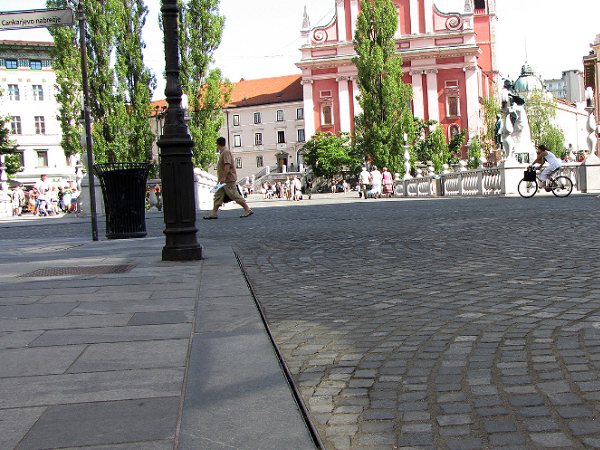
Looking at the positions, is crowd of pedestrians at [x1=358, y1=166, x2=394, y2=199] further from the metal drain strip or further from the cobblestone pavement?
the metal drain strip

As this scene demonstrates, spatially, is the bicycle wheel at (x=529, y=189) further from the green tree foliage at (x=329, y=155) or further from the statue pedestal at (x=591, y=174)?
the green tree foliage at (x=329, y=155)

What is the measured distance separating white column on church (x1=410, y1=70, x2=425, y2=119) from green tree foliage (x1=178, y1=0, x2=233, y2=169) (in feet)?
112

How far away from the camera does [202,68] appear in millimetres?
42688

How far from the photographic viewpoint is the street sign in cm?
1123

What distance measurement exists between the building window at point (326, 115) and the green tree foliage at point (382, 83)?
23925mm

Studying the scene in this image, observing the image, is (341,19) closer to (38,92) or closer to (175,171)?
(38,92)

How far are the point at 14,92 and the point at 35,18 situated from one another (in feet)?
226

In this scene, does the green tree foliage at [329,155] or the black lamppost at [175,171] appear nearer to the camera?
the black lamppost at [175,171]

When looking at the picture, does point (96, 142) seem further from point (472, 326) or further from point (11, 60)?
point (11, 60)

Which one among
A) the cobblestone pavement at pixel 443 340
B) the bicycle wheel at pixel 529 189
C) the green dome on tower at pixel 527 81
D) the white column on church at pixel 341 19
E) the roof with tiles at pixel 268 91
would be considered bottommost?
the cobblestone pavement at pixel 443 340

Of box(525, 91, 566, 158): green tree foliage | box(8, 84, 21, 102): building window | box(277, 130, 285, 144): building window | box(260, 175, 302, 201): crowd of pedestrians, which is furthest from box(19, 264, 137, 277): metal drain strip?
box(277, 130, 285, 144): building window

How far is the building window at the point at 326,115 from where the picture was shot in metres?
75.9

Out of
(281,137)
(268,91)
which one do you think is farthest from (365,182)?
(268,91)

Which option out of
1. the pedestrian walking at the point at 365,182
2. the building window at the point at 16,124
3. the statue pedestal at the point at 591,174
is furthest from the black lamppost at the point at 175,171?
the building window at the point at 16,124
